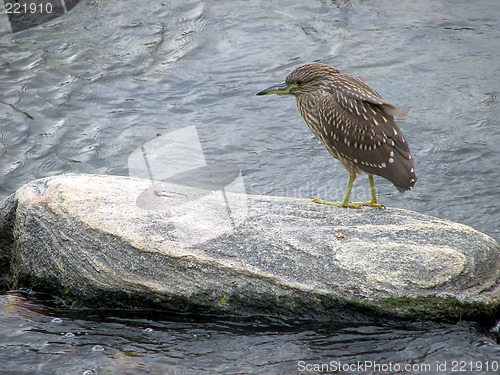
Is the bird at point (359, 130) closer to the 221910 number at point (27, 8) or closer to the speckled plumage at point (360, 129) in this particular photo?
the speckled plumage at point (360, 129)

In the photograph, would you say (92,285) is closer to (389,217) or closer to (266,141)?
(389,217)

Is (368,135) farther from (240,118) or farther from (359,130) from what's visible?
(240,118)

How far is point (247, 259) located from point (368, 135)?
159 centimetres

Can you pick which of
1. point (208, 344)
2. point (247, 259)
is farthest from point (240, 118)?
point (208, 344)

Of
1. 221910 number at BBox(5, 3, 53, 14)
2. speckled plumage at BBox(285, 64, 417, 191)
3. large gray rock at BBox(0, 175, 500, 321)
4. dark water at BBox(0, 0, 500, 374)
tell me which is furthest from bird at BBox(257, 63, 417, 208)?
221910 number at BBox(5, 3, 53, 14)

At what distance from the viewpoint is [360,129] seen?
4.70 m

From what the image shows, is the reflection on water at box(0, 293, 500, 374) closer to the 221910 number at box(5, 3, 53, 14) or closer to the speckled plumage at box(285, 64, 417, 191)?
the speckled plumage at box(285, 64, 417, 191)

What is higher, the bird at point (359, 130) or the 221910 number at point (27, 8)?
the 221910 number at point (27, 8)

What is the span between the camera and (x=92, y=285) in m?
3.94

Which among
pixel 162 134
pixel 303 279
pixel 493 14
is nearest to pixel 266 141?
pixel 162 134

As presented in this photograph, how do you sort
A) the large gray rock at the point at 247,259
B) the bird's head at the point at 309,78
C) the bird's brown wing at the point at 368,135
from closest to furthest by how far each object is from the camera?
the large gray rock at the point at 247,259 → the bird's brown wing at the point at 368,135 → the bird's head at the point at 309,78

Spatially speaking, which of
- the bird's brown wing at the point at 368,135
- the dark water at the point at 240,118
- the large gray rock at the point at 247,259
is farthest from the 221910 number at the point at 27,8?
the bird's brown wing at the point at 368,135

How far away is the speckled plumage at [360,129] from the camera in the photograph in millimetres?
4664

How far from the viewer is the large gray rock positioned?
12.3ft
